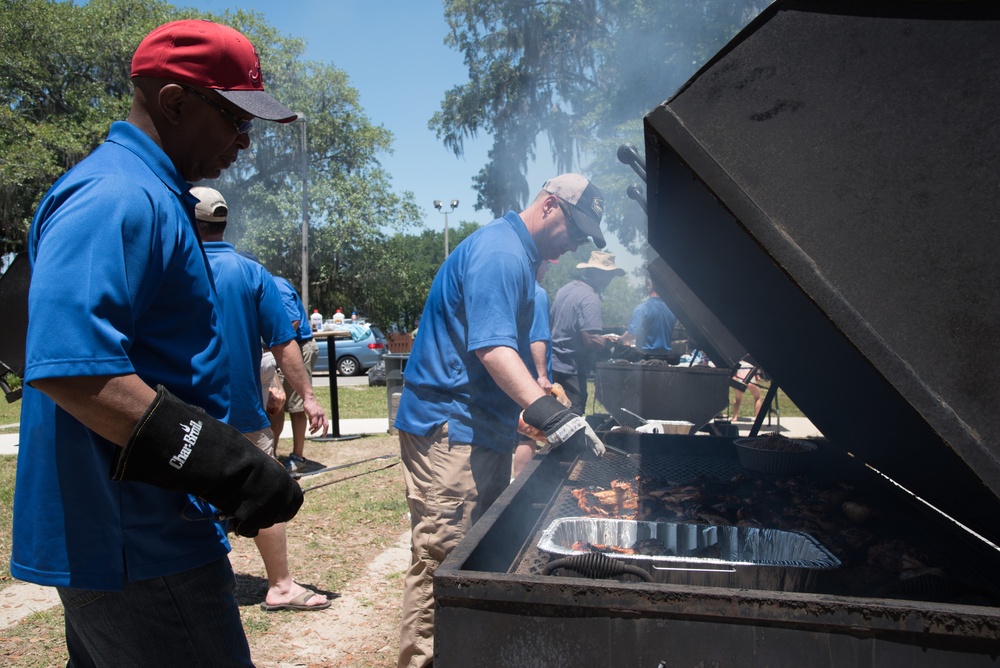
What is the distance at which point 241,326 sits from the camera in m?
3.36

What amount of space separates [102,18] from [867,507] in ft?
93.7

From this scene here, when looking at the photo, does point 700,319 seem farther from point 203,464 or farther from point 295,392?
point 203,464

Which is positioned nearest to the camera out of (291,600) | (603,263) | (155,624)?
(155,624)

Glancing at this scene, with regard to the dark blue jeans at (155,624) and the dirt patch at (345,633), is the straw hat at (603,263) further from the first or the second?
the dark blue jeans at (155,624)

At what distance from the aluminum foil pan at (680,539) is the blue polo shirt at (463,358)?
30.1 inches

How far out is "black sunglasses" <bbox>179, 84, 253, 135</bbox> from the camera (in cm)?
157

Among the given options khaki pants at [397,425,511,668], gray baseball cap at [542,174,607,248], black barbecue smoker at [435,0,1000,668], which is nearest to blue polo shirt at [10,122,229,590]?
black barbecue smoker at [435,0,1000,668]

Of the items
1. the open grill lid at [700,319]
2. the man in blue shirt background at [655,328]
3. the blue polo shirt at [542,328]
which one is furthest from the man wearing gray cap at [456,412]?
the man in blue shirt background at [655,328]

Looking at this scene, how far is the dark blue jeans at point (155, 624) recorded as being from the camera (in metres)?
1.44

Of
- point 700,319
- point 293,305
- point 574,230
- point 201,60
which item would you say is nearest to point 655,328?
point 700,319

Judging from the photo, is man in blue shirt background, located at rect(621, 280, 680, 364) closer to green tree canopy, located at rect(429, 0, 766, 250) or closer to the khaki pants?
green tree canopy, located at rect(429, 0, 766, 250)

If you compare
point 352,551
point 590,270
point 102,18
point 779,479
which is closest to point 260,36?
point 102,18

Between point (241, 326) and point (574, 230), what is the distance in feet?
5.61

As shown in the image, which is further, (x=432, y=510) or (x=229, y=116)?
(x=432, y=510)
